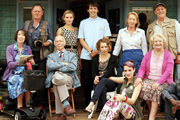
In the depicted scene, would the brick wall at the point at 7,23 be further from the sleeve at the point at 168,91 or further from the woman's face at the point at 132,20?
the sleeve at the point at 168,91

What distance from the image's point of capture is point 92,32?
558 cm

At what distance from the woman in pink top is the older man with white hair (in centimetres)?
113

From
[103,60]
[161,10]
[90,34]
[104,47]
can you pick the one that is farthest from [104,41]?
[161,10]

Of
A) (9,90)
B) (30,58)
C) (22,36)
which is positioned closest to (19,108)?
(9,90)

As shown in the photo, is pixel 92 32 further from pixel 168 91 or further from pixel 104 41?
pixel 168 91

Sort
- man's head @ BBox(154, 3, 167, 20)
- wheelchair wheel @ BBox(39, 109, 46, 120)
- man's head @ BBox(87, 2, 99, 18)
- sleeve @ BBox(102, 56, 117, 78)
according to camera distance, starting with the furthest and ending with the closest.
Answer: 1. man's head @ BBox(87, 2, 99, 18)
2. man's head @ BBox(154, 3, 167, 20)
3. sleeve @ BBox(102, 56, 117, 78)
4. wheelchair wheel @ BBox(39, 109, 46, 120)

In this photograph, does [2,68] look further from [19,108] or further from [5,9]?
[5,9]

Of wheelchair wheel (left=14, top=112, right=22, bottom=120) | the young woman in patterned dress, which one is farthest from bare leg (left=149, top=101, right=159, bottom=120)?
wheelchair wheel (left=14, top=112, right=22, bottom=120)

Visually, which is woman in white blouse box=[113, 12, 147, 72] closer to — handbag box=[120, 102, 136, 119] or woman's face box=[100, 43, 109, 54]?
woman's face box=[100, 43, 109, 54]

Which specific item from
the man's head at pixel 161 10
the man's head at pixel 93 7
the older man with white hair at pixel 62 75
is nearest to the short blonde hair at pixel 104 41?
the older man with white hair at pixel 62 75

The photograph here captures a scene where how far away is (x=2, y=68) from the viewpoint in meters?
5.43

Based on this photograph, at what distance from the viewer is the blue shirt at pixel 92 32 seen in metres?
5.55

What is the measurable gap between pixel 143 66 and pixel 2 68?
2523 mm

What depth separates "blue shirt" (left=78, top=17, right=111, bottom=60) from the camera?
219 inches
